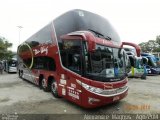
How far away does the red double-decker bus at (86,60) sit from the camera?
19.2 feet

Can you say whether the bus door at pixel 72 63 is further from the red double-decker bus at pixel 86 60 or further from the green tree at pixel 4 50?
the green tree at pixel 4 50

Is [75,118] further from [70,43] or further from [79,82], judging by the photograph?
[70,43]

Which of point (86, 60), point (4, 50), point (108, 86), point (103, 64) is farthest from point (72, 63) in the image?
point (4, 50)

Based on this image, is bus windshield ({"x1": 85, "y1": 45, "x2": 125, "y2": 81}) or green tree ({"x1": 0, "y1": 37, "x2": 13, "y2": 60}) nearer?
bus windshield ({"x1": 85, "y1": 45, "x2": 125, "y2": 81})

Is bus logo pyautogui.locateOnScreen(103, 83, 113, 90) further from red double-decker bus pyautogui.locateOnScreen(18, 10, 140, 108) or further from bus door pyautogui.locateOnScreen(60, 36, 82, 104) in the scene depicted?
bus door pyautogui.locateOnScreen(60, 36, 82, 104)

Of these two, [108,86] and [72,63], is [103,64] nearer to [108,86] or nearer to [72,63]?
[108,86]

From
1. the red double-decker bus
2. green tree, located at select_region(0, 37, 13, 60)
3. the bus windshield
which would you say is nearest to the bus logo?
the red double-decker bus

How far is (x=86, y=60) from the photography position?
19.3 feet

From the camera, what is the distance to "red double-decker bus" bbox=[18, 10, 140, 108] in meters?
5.85

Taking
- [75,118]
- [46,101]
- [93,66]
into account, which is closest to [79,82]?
[93,66]

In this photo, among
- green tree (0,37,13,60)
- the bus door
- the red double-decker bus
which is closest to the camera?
the red double-decker bus

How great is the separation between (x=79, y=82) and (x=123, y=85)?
183cm

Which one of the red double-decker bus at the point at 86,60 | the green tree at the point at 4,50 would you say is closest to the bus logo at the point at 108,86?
the red double-decker bus at the point at 86,60

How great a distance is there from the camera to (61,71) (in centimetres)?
737
